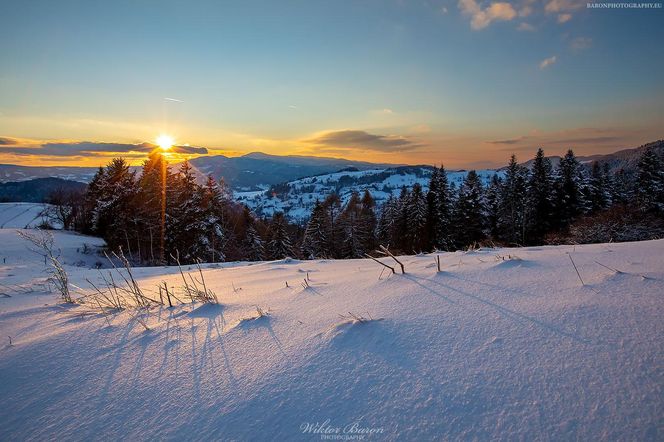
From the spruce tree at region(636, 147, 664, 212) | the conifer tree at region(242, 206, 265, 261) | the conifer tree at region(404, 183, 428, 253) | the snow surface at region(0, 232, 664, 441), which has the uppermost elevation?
the spruce tree at region(636, 147, 664, 212)

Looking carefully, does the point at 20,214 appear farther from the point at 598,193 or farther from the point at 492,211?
the point at 598,193

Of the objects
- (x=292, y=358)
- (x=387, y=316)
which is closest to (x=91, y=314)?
(x=292, y=358)

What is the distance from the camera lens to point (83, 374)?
63.6 inches

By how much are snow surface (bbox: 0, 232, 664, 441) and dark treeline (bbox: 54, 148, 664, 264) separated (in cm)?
1971

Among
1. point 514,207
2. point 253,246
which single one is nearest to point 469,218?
point 514,207

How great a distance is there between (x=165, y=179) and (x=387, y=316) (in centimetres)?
2791

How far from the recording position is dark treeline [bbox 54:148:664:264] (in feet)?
83.0

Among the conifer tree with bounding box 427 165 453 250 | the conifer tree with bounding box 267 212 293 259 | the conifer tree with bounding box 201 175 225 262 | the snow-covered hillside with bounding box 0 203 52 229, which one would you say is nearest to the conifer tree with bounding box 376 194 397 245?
the conifer tree with bounding box 427 165 453 250

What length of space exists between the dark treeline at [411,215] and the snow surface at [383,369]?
19711mm

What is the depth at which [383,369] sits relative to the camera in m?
1.33

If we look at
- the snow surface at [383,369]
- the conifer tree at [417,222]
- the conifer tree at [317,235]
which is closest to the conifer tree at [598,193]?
the conifer tree at [417,222]

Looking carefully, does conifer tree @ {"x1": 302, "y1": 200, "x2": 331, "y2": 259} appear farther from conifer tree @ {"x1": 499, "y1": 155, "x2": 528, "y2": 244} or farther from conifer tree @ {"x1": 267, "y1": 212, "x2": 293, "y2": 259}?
conifer tree @ {"x1": 499, "y1": 155, "x2": 528, "y2": 244}

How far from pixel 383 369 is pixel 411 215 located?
34.7 metres

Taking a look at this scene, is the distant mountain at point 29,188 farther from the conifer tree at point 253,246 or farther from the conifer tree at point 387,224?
the conifer tree at point 387,224
